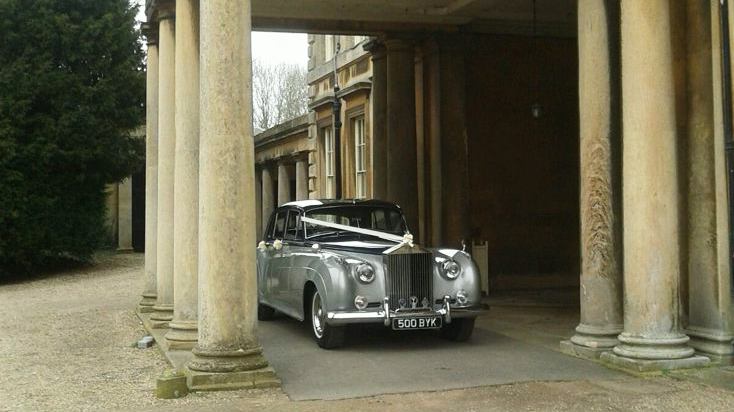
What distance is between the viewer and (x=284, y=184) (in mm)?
27922

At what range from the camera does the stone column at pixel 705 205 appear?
825 centimetres

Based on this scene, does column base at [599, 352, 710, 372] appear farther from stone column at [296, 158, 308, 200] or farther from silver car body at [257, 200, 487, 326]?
stone column at [296, 158, 308, 200]

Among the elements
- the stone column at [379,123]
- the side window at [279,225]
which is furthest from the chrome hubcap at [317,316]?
the stone column at [379,123]

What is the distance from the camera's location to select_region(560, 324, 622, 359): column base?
28.8 ft

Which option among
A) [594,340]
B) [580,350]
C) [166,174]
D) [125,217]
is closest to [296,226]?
[166,174]

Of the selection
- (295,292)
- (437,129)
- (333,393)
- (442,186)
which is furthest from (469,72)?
(333,393)

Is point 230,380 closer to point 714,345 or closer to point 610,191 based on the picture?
point 610,191

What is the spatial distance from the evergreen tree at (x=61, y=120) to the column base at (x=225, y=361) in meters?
16.6

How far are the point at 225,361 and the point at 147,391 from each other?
836 millimetres

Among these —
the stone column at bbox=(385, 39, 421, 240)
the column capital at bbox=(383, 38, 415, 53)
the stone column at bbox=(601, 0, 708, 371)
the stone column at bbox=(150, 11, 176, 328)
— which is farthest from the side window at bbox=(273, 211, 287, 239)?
the column capital at bbox=(383, 38, 415, 53)

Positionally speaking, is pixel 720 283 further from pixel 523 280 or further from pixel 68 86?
pixel 68 86

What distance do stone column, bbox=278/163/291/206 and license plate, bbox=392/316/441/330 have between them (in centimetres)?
1853

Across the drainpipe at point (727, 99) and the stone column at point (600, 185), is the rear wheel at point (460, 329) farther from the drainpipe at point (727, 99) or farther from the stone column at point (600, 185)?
the drainpipe at point (727, 99)

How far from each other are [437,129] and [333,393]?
9870 millimetres
